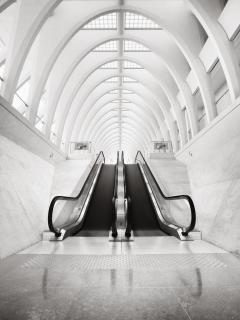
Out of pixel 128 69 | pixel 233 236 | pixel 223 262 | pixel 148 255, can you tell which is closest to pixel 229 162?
pixel 233 236

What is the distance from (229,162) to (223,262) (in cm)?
311

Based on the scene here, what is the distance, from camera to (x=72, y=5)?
38.3 ft

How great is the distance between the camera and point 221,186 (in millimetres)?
5832

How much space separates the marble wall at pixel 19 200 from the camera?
4.34m

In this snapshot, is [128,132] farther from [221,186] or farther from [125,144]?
[221,186]

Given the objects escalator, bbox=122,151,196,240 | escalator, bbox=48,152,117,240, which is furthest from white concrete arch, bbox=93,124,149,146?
escalator, bbox=48,152,117,240

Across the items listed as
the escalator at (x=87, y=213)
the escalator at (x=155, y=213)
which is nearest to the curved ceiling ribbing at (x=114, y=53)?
the escalator at (x=87, y=213)

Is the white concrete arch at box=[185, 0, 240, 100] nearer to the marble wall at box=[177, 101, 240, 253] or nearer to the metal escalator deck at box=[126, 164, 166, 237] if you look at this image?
the marble wall at box=[177, 101, 240, 253]

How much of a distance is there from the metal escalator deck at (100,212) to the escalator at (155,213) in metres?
0.81

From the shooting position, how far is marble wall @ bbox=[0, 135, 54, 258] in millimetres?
4336

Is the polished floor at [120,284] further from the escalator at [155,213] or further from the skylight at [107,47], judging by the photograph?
the skylight at [107,47]

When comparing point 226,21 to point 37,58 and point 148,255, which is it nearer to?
point 37,58

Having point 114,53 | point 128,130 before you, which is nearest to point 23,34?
point 114,53

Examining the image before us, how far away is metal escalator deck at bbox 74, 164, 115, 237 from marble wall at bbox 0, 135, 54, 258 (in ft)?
4.41
